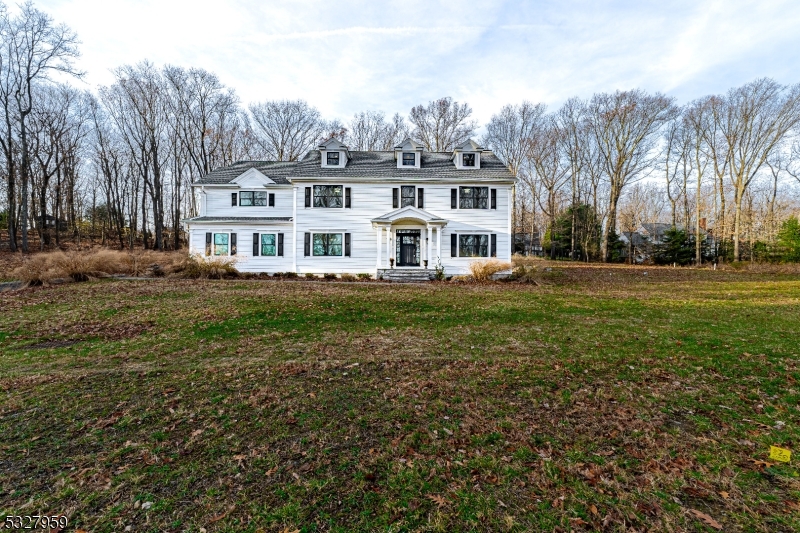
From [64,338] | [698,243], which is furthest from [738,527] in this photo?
[698,243]

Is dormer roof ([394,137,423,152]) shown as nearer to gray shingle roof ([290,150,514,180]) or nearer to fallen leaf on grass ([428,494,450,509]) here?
gray shingle roof ([290,150,514,180])

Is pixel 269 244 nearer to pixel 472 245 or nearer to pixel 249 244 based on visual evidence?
pixel 249 244

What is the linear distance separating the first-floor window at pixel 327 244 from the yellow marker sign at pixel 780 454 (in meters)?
18.9

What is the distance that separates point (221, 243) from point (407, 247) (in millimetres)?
10839

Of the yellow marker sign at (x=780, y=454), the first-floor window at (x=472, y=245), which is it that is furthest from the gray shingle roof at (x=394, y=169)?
the yellow marker sign at (x=780, y=454)

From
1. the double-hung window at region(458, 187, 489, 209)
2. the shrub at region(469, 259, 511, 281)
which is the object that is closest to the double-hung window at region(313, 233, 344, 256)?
the double-hung window at region(458, 187, 489, 209)

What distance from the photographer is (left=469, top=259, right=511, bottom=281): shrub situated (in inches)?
727

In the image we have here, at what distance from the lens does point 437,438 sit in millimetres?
3582

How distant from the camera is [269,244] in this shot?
2098 centimetres

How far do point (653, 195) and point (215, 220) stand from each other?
56153 millimetres

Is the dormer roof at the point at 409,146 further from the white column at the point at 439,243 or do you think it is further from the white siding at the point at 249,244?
the white siding at the point at 249,244

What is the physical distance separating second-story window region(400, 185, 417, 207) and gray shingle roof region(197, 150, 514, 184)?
0.60 metres

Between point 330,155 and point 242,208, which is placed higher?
point 330,155

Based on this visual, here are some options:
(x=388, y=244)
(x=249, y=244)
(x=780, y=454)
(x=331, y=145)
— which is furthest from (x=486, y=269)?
(x=780, y=454)
